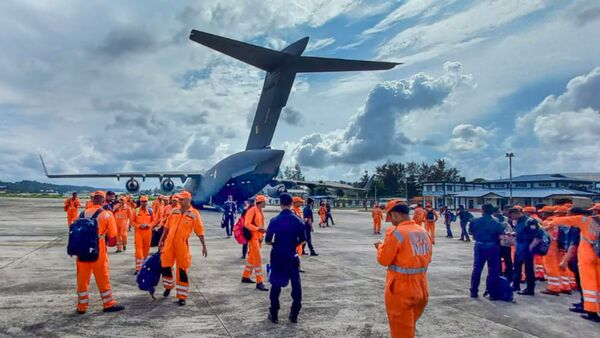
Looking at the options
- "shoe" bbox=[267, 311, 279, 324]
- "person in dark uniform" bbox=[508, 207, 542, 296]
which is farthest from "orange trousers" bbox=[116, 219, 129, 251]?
"person in dark uniform" bbox=[508, 207, 542, 296]

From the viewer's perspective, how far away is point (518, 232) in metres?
7.82

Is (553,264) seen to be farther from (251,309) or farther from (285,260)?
(251,309)

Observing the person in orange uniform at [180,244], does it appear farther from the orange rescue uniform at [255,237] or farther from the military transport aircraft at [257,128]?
the military transport aircraft at [257,128]

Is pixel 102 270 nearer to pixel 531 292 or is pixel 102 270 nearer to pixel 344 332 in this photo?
pixel 344 332

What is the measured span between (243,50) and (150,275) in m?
14.7

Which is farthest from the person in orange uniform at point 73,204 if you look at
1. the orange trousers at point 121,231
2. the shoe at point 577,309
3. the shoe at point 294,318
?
the shoe at point 577,309

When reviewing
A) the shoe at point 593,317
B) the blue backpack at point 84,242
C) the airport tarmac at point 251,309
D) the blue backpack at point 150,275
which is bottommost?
the airport tarmac at point 251,309

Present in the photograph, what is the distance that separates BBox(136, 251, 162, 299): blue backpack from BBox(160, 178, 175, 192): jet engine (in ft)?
96.7

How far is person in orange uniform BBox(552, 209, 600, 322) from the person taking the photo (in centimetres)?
591

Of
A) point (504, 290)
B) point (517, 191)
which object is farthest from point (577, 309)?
point (517, 191)

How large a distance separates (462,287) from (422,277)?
4.73 m

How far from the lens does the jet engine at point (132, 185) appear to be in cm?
3394

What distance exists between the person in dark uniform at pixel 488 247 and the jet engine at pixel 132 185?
3196cm

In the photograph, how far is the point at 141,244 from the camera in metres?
8.97
